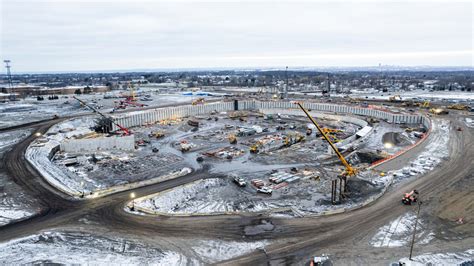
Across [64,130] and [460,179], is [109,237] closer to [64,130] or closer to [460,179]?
[460,179]

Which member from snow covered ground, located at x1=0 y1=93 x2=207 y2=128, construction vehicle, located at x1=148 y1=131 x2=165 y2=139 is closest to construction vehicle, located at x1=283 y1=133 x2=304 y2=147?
construction vehicle, located at x1=148 y1=131 x2=165 y2=139

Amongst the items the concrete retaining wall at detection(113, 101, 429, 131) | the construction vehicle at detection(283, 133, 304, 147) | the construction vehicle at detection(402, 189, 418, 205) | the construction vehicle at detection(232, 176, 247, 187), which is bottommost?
the construction vehicle at detection(232, 176, 247, 187)

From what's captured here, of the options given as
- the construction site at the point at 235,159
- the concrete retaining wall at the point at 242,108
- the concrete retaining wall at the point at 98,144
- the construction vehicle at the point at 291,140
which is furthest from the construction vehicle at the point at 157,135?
the construction vehicle at the point at 291,140

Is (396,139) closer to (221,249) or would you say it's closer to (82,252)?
(221,249)

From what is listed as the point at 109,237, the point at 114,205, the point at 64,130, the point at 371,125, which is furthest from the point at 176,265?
the point at 371,125

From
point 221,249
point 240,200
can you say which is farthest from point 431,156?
point 221,249

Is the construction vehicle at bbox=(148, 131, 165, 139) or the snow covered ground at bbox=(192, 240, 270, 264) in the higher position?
the construction vehicle at bbox=(148, 131, 165, 139)

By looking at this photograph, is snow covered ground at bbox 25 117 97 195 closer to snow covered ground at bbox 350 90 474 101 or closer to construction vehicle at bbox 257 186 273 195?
construction vehicle at bbox 257 186 273 195
